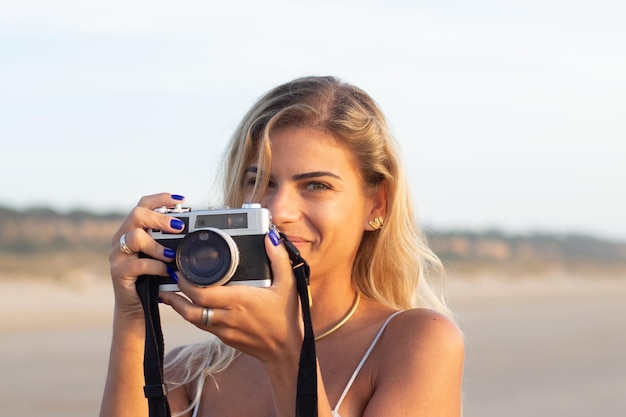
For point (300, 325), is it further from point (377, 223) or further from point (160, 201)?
point (377, 223)

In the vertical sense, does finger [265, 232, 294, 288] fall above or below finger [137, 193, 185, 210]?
below

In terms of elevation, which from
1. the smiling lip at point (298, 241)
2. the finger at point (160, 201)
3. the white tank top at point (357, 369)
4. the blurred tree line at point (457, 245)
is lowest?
the blurred tree line at point (457, 245)

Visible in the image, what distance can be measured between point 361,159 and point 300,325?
60cm

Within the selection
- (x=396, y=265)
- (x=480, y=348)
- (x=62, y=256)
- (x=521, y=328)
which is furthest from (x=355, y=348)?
(x=62, y=256)

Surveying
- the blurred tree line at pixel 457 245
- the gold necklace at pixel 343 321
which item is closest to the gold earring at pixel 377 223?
the gold necklace at pixel 343 321

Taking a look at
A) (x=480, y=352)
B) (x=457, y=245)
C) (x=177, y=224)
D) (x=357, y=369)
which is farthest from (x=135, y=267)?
(x=457, y=245)

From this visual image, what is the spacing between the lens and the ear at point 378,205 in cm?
282

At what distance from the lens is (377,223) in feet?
9.32

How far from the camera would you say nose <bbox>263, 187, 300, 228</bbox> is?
2.54 meters

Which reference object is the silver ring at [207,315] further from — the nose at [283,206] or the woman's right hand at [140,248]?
the nose at [283,206]

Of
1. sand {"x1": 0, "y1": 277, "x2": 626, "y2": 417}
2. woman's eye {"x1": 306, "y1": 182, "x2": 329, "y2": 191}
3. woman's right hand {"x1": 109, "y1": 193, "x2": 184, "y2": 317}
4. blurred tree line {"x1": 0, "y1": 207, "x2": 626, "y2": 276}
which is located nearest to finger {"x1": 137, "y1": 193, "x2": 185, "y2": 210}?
woman's right hand {"x1": 109, "y1": 193, "x2": 184, "y2": 317}

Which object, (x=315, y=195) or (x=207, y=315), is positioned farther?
(x=315, y=195)

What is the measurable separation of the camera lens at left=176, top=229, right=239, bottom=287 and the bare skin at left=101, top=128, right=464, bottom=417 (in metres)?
0.03

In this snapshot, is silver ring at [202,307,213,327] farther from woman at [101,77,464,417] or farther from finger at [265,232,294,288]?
finger at [265,232,294,288]
